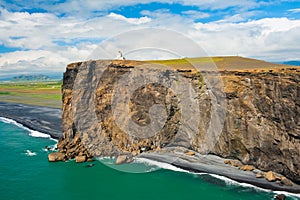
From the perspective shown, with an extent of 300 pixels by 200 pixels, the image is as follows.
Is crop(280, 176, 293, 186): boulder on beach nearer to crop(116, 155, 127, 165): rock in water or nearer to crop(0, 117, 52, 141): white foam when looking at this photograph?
crop(116, 155, 127, 165): rock in water

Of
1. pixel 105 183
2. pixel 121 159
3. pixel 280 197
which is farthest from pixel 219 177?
pixel 105 183

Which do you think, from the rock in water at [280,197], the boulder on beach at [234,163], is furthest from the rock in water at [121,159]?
the rock in water at [280,197]

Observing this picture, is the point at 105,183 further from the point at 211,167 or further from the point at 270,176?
the point at 270,176

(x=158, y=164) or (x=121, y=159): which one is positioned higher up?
(x=121, y=159)

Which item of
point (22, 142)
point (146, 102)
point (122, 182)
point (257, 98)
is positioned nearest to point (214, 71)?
point (257, 98)

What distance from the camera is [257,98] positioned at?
38.2m

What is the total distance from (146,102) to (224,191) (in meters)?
21.0

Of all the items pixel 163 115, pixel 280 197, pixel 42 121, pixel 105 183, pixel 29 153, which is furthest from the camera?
pixel 42 121

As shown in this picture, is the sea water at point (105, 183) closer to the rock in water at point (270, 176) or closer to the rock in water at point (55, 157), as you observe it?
the rock in water at point (55, 157)

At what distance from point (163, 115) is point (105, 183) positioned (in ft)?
55.5

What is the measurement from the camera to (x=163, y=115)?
48688mm

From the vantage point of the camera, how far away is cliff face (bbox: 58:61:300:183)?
3819 cm

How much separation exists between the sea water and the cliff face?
17.5 ft

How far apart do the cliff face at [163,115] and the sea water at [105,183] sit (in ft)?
17.5
